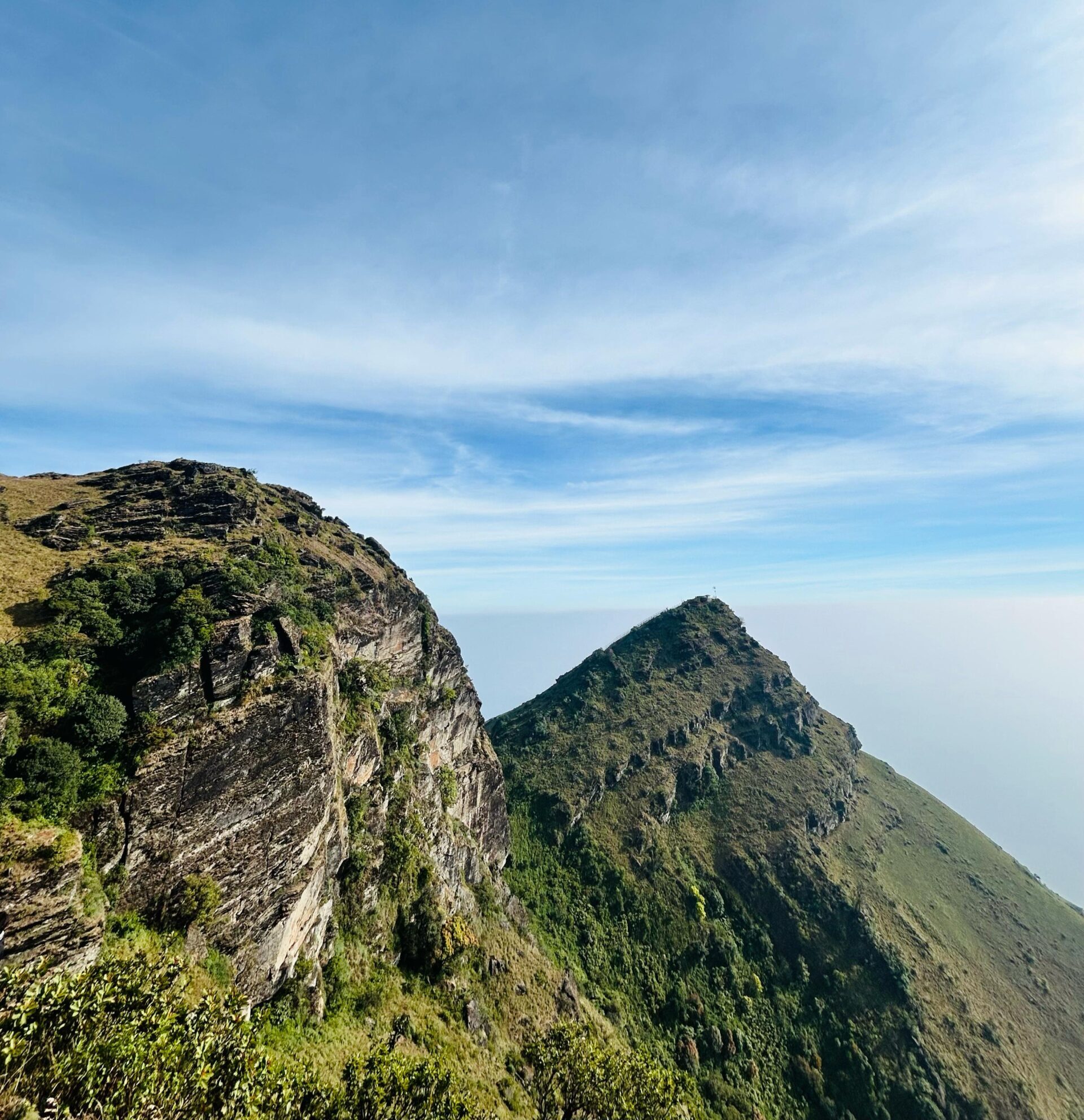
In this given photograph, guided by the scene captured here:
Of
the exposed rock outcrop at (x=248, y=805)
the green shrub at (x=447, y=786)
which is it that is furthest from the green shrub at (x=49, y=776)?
the green shrub at (x=447, y=786)

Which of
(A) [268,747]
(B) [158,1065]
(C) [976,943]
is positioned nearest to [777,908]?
A: (C) [976,943]

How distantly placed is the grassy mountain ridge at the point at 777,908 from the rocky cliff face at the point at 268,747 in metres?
25.6

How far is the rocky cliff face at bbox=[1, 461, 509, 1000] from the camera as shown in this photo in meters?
34.4

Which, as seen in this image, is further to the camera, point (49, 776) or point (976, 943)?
point (976, 943)

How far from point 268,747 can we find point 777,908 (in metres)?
95.0

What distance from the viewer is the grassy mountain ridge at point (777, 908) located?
69.9 m

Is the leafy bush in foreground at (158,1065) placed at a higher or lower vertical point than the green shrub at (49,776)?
lower

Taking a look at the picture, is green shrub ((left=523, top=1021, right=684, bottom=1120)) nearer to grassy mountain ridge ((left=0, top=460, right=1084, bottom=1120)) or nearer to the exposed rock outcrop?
grassy mountain ridge ((left=0, top=460, right=1084, bottom=1120))

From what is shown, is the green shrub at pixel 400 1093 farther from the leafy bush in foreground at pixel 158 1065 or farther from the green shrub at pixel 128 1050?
the green shrub at pixel 128 1050

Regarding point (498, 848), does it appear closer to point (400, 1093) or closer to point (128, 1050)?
point (400, 1093)

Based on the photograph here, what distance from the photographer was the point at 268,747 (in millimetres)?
39750

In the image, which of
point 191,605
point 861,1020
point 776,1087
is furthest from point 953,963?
point 191,605

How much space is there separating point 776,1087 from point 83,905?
89.9m

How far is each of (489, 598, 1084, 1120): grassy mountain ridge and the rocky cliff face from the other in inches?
1007
